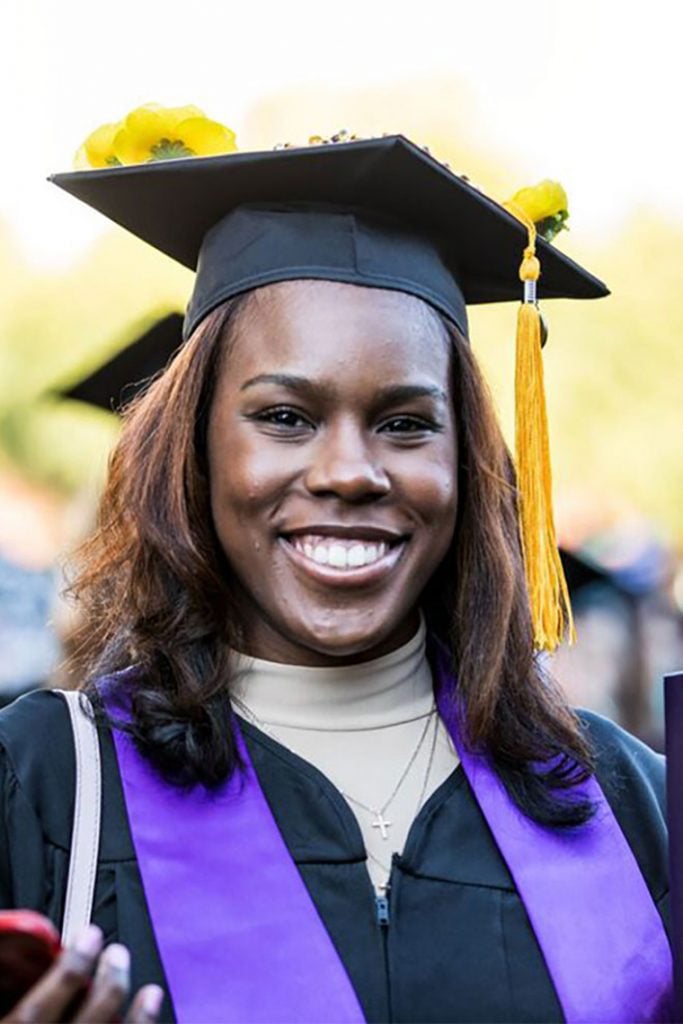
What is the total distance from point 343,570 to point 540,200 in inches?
31.4

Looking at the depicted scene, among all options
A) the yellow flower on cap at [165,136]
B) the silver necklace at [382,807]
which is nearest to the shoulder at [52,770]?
the silver necklace at [382,807]

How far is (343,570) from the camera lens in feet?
8.86

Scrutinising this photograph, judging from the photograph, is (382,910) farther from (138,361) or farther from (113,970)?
(138,361)

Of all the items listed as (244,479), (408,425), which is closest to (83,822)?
(244,479)

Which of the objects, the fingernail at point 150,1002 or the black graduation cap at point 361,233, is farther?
the black graduation cap at point 361,233

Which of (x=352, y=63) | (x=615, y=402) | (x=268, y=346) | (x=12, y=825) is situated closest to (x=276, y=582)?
(x=268, y=346)

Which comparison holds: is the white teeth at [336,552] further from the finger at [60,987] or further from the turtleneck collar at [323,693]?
the finger at [60,987]

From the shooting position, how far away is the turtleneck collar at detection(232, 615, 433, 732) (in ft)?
9.21

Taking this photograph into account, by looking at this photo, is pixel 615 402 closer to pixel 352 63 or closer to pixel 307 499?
pixel 352 63

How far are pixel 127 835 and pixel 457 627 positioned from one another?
699 millimetres

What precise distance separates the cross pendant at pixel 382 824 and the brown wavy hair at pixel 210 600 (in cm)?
22

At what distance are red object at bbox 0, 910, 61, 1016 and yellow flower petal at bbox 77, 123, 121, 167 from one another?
1452 mm

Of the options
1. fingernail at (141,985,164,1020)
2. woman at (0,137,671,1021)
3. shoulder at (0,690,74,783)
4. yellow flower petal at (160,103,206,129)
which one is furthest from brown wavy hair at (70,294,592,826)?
fingernail at (141,985,164,1020)

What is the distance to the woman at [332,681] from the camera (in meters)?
2.54
